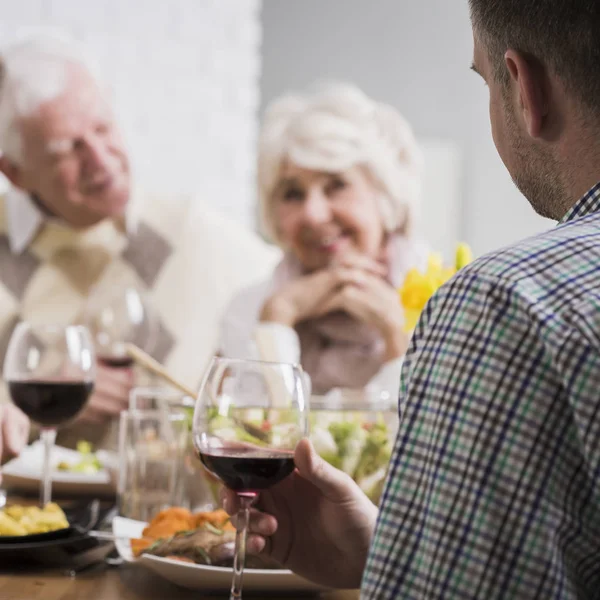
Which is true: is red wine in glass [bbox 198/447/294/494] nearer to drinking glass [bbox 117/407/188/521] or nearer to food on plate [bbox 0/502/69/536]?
food on plate [bbox 0/502/69/536]

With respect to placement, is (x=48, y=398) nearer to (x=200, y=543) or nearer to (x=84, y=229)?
(x=200, y=543)

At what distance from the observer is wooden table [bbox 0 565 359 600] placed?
2.83 ft

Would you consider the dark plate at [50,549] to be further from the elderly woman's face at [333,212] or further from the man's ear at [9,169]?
the man's ear at [9,169]

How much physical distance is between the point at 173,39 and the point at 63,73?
1.85 metres

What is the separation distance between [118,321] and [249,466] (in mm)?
1312

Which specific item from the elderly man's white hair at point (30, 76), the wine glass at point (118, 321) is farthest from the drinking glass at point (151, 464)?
the elderly man's white hair at point (30, 76)

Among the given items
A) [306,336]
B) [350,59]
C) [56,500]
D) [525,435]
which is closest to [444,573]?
[525,435]

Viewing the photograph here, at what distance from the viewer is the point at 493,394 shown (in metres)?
0.51

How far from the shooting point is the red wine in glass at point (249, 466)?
75 centimetres

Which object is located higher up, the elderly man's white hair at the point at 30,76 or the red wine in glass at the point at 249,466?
Answer: the elderly man's white hair at the point at 30,76

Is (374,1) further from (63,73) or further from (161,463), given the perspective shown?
(161,463)

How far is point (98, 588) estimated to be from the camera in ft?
2.93

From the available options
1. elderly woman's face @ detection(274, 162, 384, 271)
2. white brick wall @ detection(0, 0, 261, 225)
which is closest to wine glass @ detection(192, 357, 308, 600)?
elderly woman's face @ detection(274, 162, 384, 271)

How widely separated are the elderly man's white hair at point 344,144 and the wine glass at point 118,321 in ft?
1.95
